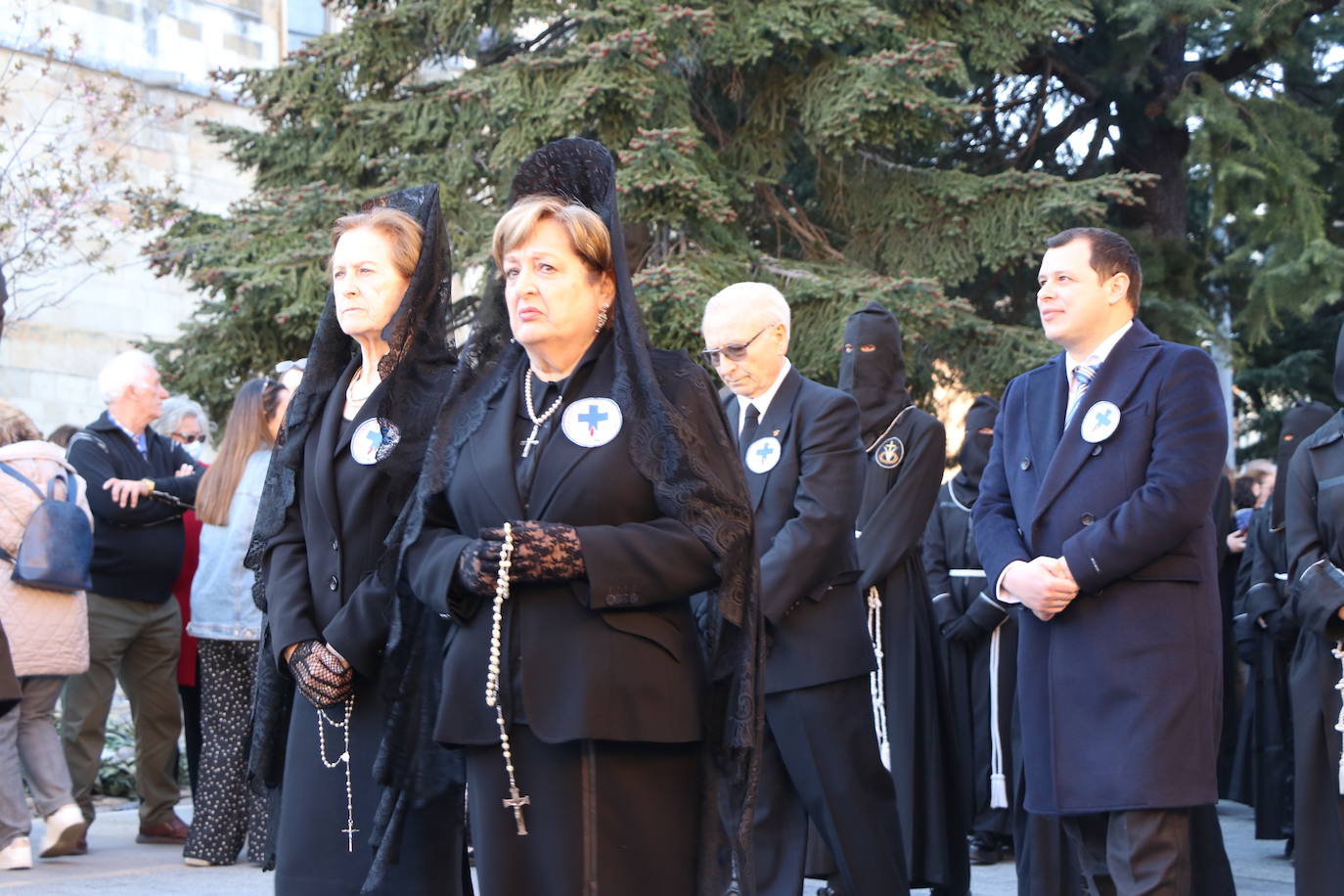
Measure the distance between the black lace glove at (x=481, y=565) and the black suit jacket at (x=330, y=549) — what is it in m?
0.70

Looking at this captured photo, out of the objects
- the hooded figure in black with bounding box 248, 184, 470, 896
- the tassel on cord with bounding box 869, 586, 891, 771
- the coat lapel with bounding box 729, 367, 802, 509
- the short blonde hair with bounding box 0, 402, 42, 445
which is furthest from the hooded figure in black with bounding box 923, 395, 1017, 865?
the short blonde hair with bounding box 0, 402, 42, 445

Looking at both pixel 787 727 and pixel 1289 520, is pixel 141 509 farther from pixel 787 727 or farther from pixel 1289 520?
pixel 1289 520

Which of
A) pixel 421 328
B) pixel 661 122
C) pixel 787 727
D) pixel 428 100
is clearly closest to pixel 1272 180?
pixel 661 122

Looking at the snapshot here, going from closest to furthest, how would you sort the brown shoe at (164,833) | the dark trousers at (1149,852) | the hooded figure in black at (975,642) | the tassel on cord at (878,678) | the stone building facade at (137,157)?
the dark trousers at (1149,852) < the tassel on cord at (878,678) < the hooded figure in black at (975,642) < the brown shoe at (164,833) < the stone building facade at (137,157)

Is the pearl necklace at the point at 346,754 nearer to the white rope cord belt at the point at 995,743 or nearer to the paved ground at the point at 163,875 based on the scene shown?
the paved ground at the point at 163,875

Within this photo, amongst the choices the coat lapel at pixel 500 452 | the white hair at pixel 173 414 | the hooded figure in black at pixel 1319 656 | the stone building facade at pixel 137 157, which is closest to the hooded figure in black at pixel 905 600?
the hooded figure in black at pixel 1319 656

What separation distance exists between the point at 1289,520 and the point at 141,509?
566 centimetres

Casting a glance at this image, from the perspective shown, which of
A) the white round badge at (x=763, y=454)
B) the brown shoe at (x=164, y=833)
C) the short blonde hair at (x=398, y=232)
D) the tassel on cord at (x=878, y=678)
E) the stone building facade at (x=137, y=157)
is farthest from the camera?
the stone building facade at (x=137, y=157)

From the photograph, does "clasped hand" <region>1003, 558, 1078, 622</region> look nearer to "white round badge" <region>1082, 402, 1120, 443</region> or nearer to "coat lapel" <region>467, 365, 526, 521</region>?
"white round badge" <region>1082, 402, 1120, 443</region>

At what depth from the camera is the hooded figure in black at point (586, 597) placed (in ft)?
12.6

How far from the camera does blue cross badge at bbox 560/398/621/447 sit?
402 centimetres

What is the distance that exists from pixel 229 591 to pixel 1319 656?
490cm

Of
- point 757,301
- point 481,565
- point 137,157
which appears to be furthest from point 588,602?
point 137,157

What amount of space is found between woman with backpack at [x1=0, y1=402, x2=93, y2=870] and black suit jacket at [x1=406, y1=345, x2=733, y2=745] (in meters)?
4.76
